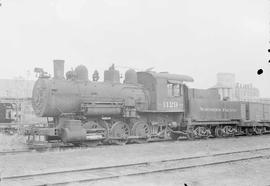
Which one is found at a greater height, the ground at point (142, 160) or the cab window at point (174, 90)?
the cab window at point (174, 90)

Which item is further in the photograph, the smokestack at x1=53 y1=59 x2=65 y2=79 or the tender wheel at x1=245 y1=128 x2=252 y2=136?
the tender wheel at x1=245 y1=128 x2=252 y2=136

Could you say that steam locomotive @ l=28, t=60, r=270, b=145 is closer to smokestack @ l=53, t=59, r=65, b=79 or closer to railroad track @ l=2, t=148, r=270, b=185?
smokestack @ l=53, t=59, r=65, b=79

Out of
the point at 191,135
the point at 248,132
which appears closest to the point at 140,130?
the point at 191,135

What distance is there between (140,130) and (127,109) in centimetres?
127

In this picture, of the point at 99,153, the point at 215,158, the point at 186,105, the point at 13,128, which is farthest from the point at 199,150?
the point at 13,128

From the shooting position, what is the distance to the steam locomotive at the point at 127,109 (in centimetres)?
1482

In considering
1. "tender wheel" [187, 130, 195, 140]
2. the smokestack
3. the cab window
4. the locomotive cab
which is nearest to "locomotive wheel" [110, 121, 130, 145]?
the locomotive cab

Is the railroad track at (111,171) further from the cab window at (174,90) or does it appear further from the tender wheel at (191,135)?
the tender wheel at (191,135)

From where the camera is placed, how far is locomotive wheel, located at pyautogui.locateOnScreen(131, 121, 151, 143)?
54.9 feet

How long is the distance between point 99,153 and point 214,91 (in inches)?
413

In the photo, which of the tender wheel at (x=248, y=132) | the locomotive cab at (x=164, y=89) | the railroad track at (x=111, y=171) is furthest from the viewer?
the tender wheel at (x=248, y=132)

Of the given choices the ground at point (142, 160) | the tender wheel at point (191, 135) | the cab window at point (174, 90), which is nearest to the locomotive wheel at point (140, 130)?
the cab window at point (174, 90)

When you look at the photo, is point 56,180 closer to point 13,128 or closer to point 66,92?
point 66,92

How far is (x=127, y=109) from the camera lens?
53.7 feet
